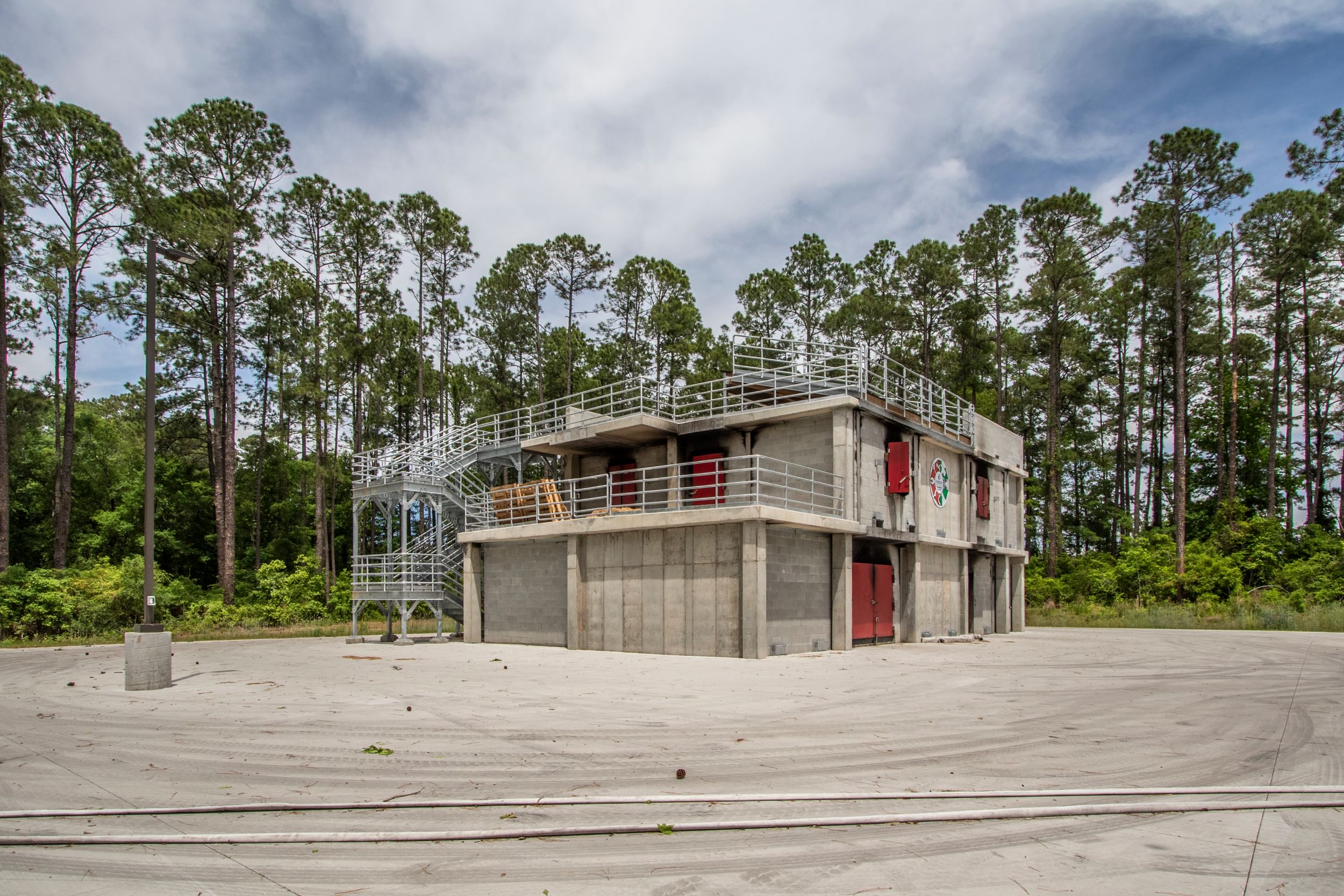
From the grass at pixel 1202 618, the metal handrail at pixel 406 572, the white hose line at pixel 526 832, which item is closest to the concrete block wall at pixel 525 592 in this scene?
the metal handrail at pixel 406 572

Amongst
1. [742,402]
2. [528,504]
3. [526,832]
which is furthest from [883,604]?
[526,832]

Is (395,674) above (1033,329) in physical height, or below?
below

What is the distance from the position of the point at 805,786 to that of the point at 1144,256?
45602mm

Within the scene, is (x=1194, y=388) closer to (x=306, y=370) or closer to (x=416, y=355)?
(x=416, y=355)

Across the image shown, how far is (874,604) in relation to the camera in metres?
22.3

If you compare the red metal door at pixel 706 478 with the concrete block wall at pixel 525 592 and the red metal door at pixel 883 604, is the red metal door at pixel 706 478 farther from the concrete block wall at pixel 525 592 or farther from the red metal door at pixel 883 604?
the red metal door at pixel 883 604

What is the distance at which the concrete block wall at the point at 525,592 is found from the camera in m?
22.0

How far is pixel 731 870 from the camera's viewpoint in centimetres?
448

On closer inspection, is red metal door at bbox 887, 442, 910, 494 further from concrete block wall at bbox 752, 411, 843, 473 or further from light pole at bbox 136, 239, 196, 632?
light pole at bbox 136, 239, 196, 632

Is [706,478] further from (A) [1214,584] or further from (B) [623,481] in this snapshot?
(A) [1214,584]

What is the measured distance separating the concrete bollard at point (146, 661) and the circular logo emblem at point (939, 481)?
2054cm

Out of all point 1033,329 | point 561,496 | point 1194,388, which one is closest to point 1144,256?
point 1033,329

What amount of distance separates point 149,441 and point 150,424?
331 millimetres

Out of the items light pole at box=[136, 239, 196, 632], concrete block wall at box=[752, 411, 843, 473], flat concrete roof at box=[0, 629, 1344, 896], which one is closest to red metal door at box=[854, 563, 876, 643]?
concrete block wall at box=[752, 411, 843, 473]
